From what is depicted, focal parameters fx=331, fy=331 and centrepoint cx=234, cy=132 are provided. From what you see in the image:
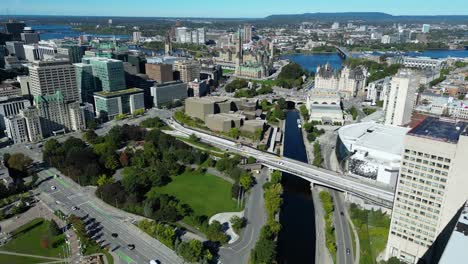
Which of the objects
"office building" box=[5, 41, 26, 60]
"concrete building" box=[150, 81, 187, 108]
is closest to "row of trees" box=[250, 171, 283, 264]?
"concrete building" box=[150, 81, 187, 108]

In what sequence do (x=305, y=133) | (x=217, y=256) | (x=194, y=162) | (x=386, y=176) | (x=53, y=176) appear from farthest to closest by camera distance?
(x=305, y=133) → (x=194, y=162) → (x=53, y=176) → (x=386, y=176) → (x=217, y=256)

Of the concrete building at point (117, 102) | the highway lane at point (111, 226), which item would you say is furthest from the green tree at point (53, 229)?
the concrete building at point (117, 102)

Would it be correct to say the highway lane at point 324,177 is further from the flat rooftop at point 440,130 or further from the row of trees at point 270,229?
the flat rooftop at point 440,130

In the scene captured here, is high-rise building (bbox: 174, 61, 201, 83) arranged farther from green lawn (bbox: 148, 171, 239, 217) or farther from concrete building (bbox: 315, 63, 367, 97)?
green lawn (bbox: 148, 171, 239, 217)

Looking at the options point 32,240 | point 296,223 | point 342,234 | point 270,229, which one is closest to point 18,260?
point 32,240

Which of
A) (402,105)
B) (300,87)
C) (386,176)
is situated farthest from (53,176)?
(300,87)

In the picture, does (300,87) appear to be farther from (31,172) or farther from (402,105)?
(31,172)
